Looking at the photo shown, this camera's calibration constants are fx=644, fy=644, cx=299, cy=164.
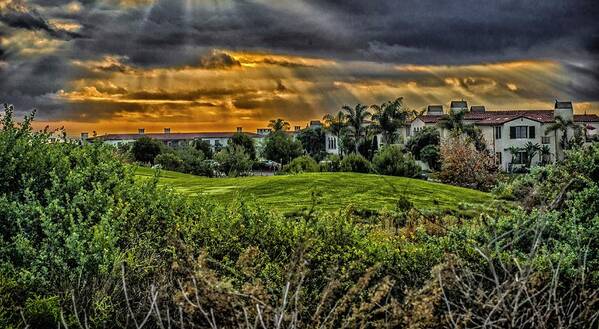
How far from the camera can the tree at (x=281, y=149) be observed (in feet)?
280

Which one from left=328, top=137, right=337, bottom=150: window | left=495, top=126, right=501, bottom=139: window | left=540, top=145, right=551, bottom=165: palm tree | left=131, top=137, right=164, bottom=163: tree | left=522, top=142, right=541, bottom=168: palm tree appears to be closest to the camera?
left=540, top=145, right=551, bottom=165: palm tree

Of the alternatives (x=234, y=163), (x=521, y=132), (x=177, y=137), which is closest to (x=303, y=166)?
(x=234, y=163)

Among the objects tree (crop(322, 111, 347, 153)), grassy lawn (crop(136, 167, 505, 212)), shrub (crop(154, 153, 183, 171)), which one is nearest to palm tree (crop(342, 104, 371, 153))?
tree (crop(322, 111, 347, 153))

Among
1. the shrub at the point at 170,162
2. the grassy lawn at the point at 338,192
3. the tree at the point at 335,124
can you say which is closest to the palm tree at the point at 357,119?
the tree at the point at 335,124

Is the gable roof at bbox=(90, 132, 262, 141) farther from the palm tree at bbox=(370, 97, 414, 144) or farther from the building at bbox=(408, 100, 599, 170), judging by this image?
the building at bbox=(408, 100, 599, 170)

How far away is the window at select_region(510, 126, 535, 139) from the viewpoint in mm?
65250

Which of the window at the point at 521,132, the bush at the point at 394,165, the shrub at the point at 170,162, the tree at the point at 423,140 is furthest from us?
the tree at the point at 423,140

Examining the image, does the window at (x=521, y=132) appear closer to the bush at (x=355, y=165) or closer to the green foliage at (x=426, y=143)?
the green foliage at (x=426, y=143)

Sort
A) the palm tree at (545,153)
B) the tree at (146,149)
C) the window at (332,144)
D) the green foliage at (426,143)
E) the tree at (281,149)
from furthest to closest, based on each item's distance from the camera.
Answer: the window at (332,144), the tree at (281,149), the tree at (146,149), the green foliage at (426,143), the palm tree at (545,153)

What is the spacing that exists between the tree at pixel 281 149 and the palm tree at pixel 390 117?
14.8 meters

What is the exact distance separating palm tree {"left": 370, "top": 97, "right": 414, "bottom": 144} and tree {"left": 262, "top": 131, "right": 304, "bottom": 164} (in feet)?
48.4

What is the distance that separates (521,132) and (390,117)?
15.0 metres

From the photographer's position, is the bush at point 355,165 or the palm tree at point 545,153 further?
the palm tree at point 545,153

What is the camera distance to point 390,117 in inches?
2913
